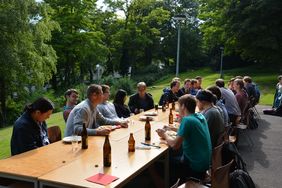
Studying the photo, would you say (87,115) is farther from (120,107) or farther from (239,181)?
(120,107)

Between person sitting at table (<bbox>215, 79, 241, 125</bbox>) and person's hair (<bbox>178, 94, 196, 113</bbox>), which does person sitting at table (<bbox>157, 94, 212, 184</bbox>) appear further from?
person sitting at table (<bbox>215, 79, 241, 125</bbox>)

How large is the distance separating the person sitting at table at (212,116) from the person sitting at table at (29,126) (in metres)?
2.30

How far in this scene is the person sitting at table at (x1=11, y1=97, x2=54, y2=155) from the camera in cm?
391

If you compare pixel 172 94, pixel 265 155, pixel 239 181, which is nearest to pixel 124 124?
pixel 239 181

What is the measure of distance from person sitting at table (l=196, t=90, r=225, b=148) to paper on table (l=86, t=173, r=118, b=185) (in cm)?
231

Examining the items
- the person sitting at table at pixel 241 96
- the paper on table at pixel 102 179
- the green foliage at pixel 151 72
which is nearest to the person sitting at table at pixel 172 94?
the person sitting at table at pixel 241 96

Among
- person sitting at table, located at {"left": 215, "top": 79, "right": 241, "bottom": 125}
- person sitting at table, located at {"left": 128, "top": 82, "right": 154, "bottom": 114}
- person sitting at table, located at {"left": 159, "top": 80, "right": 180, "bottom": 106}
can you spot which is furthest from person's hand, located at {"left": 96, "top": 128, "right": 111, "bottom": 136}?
person sitting at table, located at {"left": 159, "top": 80, "right": 180, "bottom": 106}

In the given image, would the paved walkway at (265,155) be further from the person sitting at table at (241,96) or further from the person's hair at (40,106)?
the person's hair at (40,106)

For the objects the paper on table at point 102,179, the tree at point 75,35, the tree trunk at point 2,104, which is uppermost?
the tree at point 75,35

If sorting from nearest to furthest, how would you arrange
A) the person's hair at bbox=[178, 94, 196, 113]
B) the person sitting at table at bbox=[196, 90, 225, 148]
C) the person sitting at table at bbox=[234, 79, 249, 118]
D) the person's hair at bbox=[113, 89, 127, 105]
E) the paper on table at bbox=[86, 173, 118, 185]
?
the paper on table at bbox=[86, 173, 118, 185]
the person's hair at bbox=[178, 94, 196, 113]
the person sitting at table at bbox=[196, 90, 225, 148]
the person's hair at bbox=[113, 89, 127, 105]
the person sitting at table at bbox=[234, 79, 249, 118]

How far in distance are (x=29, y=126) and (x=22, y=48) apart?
15.6 metres

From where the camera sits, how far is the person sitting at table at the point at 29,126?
391cm

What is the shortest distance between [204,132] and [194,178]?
58 centimetres

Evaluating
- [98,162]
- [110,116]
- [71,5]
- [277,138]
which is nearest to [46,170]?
[98,162]
